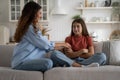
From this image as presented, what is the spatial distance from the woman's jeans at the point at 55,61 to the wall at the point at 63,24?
2967 mm

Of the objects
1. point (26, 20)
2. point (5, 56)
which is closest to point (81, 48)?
point (26, 20)

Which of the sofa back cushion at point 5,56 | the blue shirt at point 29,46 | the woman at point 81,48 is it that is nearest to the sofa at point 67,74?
the blue shirt at point 29,46

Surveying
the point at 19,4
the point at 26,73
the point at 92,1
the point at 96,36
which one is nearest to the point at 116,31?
the point at 96,36

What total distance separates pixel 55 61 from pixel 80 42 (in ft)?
1.75

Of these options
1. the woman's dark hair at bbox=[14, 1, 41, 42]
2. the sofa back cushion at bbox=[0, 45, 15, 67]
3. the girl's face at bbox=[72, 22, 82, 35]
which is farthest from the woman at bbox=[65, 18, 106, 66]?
the sofa back cushion at bbox=[0, 45, 15, 67]

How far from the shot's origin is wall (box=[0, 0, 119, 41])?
612 centimetres

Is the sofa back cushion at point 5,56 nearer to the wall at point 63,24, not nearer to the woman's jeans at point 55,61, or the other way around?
the woman's jeans at point 55,61

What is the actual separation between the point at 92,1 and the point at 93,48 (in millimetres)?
2906

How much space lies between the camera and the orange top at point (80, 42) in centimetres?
338

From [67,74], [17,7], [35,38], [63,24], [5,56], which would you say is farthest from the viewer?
[63,24]

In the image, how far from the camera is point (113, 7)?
594cm

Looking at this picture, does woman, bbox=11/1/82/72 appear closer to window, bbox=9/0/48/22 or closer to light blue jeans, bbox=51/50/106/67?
light blue jeans, bbox=51/50/106/67

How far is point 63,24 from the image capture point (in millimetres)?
6164

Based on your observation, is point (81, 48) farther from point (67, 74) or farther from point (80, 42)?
point (67, 74)
